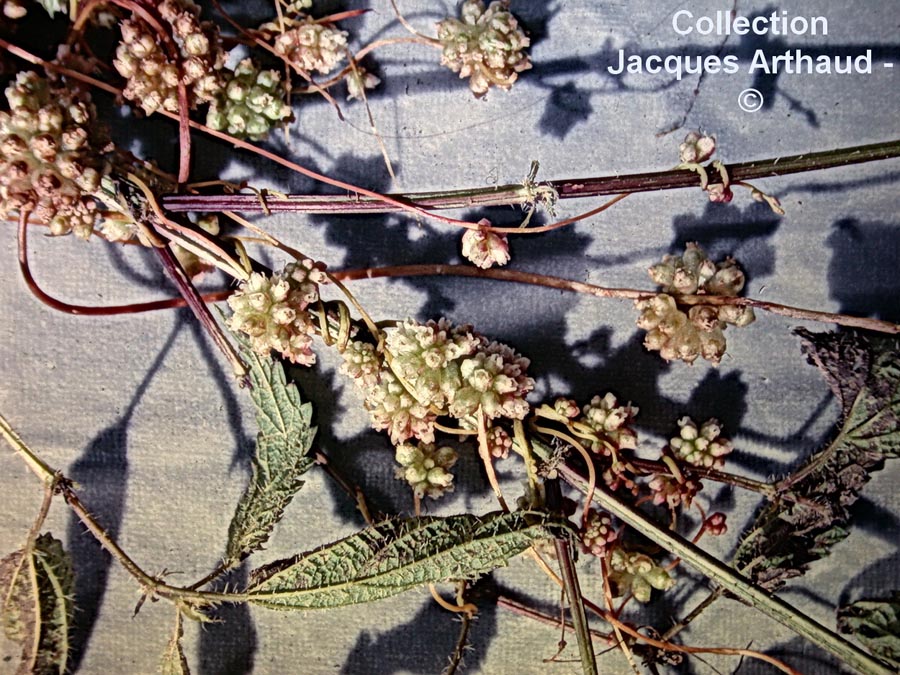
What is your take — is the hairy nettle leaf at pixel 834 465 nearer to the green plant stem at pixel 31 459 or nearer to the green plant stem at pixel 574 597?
the green plant stem at pixel 574 597

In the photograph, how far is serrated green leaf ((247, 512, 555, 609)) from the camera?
0.82 metres

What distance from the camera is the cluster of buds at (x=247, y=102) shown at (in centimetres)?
94

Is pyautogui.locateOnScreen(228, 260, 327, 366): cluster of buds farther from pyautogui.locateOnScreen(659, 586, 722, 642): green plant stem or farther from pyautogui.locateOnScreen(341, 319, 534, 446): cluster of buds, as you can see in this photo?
pyautogui.locateOnScreen(659, 586, 722, 642): green plant stem

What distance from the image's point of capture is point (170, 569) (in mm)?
1040

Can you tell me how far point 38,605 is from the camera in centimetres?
92

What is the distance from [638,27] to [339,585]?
85 centimetres

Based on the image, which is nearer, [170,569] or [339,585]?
[339,585]

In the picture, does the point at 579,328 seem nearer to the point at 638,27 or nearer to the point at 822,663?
the point at 638,27

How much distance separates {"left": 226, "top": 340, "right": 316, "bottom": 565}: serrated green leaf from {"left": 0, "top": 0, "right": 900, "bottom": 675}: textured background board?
0.27 ft

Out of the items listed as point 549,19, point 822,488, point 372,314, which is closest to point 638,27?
point 549,19

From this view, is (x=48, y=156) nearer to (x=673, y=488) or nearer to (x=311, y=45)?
(x=311, y=45)

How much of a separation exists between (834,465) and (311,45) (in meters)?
0.89

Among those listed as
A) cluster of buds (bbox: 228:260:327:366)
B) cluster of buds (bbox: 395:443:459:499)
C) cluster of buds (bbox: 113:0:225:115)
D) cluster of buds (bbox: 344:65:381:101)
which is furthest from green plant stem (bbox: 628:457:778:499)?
cluster of buds (bbox: 113:0:225:115)

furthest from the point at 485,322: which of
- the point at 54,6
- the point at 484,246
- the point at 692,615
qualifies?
the point at 54,6
